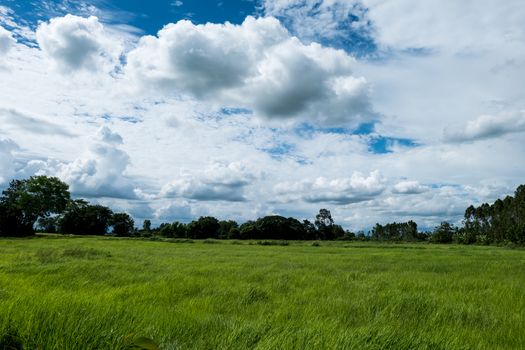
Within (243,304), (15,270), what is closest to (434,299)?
(243,304)

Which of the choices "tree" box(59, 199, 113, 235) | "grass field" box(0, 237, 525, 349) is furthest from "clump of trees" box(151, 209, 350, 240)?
"grass field" box(0, 237, 525, 349)

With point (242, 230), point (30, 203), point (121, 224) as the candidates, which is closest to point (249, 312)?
point (30, 203)

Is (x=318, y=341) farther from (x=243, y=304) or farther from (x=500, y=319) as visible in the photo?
(x=500, y=319)

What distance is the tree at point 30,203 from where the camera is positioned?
6944 cm

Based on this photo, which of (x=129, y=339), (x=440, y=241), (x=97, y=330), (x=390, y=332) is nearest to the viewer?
(x=129, y=339)

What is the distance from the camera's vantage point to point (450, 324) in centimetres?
672

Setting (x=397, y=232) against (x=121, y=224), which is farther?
(x=397, y=232)

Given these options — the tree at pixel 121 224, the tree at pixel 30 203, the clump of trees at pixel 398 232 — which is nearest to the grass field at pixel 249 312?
the tree at pixel 30 203

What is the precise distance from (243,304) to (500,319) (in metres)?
5.10

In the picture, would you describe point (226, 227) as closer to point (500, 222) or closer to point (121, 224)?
point (121, 224)

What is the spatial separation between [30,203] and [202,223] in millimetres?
39578

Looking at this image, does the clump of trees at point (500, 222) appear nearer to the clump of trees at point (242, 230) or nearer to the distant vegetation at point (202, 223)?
the distant vegetation at point (202, 223)

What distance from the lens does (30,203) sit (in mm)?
74188

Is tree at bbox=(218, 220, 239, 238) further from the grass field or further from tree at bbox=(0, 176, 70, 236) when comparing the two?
the grass field
